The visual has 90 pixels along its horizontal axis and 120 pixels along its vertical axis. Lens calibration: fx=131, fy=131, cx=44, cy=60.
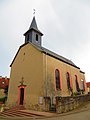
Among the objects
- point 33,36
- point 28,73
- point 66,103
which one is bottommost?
point 66,103

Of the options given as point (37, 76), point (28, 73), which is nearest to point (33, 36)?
point (28, 73)

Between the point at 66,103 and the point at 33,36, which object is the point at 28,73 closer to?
the point at 33,36

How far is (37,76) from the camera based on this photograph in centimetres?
1559

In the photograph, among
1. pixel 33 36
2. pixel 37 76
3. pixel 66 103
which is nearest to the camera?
pixel 66 103

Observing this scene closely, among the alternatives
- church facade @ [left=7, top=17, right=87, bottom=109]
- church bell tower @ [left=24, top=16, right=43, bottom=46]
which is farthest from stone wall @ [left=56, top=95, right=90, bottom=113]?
church bell tower @ [left=24, top=16, right=43, bottom=46]

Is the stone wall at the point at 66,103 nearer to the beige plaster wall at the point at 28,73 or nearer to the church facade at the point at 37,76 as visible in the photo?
the church facade at the point at 37,76

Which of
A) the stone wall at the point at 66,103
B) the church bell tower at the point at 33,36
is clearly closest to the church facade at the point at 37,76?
the church bell tower at the point at 33,36

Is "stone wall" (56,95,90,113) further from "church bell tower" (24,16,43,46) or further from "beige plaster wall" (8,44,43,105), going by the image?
"church bell tower" (24,16,43,46)

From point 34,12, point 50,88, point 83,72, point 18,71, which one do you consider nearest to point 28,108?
point 50,88

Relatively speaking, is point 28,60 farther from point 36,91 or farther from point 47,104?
point 47,104

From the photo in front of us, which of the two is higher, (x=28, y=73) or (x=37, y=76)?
(x=28, y=73)

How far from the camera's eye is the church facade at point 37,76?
15000mm

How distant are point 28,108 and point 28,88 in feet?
7.67

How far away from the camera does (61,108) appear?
38.9 ft
